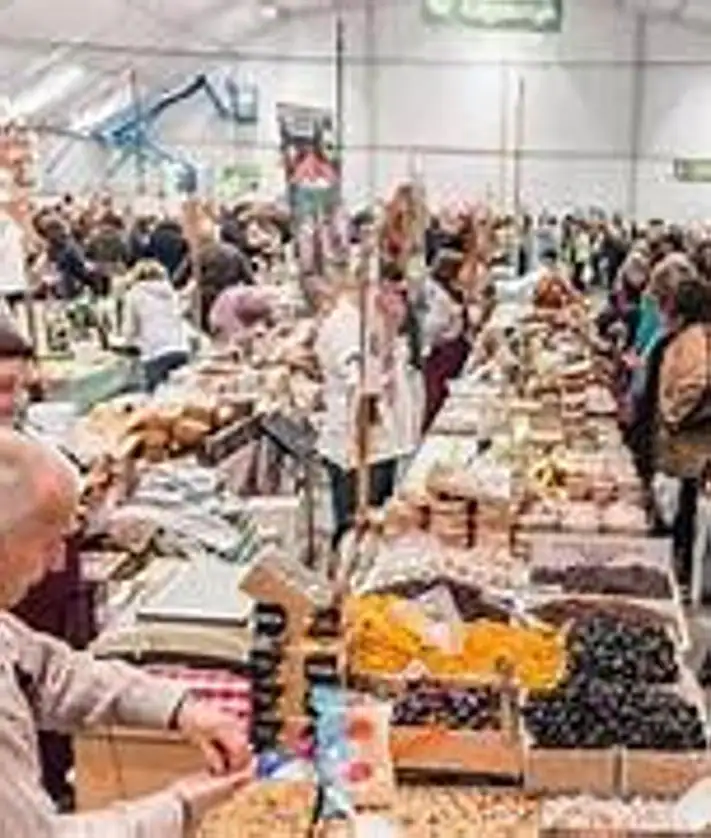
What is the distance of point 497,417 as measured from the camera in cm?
948

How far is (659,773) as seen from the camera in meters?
4.31

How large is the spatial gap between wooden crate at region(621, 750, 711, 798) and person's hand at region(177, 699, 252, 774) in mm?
1167

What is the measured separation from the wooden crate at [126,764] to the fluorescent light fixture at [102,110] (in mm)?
26577

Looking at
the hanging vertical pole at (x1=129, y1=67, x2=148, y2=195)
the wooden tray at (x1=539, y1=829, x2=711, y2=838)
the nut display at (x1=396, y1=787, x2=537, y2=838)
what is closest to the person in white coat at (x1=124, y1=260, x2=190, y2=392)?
the nut display at (x1=396, y1=787, x2=537, y2=838)

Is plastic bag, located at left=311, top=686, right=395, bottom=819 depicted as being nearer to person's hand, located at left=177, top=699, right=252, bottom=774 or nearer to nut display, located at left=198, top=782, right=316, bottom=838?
nut display, located at left=198, top=782, right=316, bottom=838

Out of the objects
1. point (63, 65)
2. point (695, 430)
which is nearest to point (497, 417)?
point (695, 430)

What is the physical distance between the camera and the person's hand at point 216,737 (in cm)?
335

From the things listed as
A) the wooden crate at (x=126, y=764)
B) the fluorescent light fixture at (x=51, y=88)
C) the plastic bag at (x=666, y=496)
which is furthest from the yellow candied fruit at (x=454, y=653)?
the fluorescent light fixture at (x=51, y=88)

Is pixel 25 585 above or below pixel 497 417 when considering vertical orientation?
above

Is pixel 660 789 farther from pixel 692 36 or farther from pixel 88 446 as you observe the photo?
pixel 692 36

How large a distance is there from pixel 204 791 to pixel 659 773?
1.48 metres

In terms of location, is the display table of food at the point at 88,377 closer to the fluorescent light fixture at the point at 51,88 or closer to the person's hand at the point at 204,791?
the person's hand at the point at 204,791

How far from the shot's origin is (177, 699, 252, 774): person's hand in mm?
3354

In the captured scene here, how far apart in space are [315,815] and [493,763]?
0.55 metres
